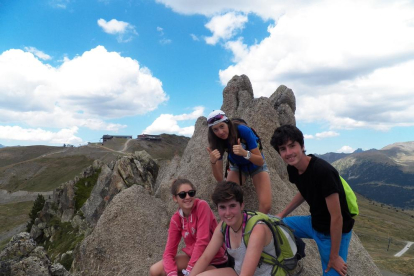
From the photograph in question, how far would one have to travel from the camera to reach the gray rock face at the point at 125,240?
53.3 ft

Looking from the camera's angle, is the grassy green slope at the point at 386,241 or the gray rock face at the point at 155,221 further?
the grassy green slope at the point at 386,241

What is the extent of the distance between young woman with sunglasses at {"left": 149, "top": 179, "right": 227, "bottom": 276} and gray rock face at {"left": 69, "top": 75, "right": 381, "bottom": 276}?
5.42 meters

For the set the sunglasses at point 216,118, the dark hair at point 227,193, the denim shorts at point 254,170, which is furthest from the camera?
the denim shorts at point 254,170

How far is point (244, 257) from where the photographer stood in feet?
23.8

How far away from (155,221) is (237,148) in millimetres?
11375

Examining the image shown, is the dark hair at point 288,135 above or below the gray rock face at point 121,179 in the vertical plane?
above

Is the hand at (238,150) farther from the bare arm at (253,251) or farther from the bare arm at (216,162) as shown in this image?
the bare arm at (253,251)

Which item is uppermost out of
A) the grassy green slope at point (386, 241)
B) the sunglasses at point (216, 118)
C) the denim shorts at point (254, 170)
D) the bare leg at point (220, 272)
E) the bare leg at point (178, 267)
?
the sunglasses at point (216, 118)

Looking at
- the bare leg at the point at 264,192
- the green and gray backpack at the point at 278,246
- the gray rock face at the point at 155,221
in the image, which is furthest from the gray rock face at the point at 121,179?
the green and gray backpack at the point at 278,246

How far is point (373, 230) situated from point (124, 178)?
174 metres

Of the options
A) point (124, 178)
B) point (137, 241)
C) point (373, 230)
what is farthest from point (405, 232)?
point (137, 241)

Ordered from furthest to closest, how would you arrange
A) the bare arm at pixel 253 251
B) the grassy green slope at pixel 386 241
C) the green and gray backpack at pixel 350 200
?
the grassy green slope at pixel 386 241, the green and gray backpack at pixel 350 200, the bare arm at pixel 253 251

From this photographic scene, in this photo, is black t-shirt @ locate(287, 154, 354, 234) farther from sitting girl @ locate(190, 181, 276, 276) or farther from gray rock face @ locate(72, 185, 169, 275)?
gray rock face @ locate(72, 185, 169, 275)

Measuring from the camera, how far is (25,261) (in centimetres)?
1251
